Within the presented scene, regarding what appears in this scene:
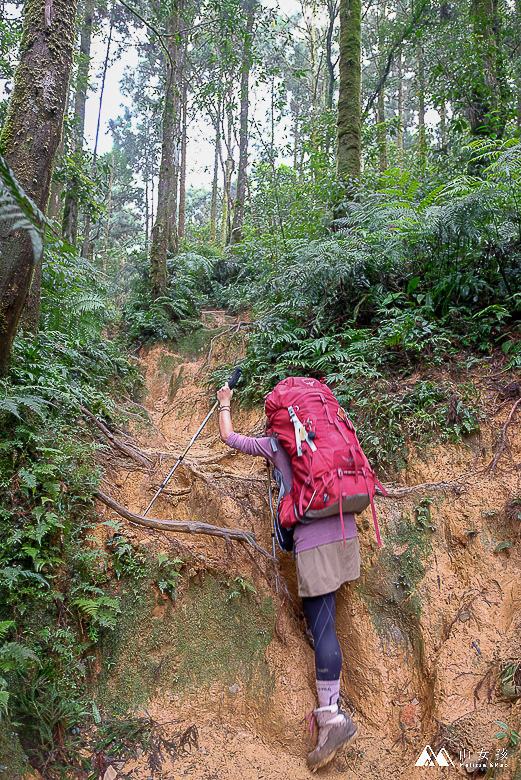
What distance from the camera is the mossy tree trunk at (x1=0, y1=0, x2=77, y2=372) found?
3395mm

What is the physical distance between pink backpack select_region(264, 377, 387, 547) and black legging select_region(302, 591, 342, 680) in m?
0.66

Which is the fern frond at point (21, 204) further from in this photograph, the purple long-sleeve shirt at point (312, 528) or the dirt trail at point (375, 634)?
the dirt trail at point (375, 634)

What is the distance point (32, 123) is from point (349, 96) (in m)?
7.54

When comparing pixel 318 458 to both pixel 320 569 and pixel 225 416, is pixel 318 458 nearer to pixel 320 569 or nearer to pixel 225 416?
pixel 320 569

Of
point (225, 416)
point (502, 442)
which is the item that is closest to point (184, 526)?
point (225, 416)

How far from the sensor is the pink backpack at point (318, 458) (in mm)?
3322

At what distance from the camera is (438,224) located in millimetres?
5746

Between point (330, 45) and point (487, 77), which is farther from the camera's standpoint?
point (330, 45)

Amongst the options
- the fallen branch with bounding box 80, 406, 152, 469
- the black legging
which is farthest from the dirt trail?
the black legging

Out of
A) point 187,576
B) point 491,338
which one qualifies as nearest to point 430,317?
point 491,338

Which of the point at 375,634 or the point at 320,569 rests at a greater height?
the point at 320,569

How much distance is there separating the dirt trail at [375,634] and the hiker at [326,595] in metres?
0.40

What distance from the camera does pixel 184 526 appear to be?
423 centimetres

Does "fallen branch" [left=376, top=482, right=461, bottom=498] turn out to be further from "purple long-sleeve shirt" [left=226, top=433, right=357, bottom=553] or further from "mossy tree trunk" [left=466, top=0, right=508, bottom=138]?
"mossy tree trunk" [left=466, top=0, right=508, bottom=138]
